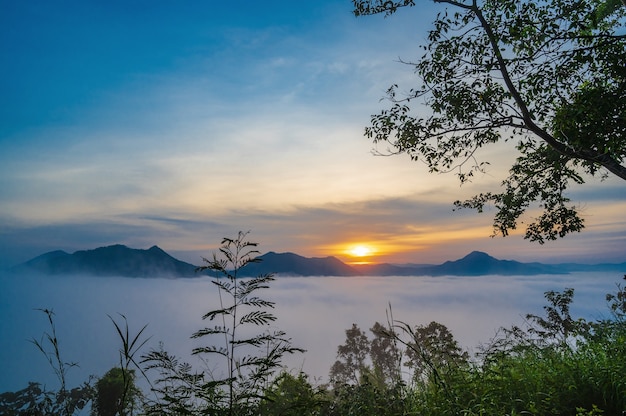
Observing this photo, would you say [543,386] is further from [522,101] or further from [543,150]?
[543,150]

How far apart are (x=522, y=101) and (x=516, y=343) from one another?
225 inches

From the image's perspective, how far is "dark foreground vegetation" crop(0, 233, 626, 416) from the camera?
4.00 metres

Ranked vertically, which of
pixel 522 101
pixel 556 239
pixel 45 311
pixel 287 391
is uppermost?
pixel 522 101

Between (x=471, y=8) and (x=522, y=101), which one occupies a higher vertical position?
(x=471, y=8)

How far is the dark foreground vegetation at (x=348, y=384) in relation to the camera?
4.00 meters

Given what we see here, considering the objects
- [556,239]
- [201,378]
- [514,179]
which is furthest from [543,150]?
[201,378]

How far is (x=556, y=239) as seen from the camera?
43.1 feet

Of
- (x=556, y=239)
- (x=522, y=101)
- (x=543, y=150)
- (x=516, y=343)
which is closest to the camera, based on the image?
(x=516, y=343)

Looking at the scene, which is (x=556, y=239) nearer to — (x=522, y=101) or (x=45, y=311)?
(x=522, y=101)

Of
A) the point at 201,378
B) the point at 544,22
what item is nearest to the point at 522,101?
the point at 544,22

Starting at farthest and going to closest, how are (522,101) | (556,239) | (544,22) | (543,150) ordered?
(556,239) < (543,150) < (522,101) < (544,22)

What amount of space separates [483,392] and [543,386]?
76cm

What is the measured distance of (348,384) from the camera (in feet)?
19.7

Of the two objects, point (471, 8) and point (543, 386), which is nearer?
point (543, 386)
